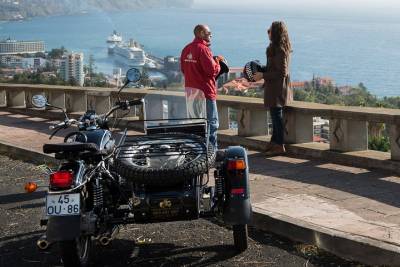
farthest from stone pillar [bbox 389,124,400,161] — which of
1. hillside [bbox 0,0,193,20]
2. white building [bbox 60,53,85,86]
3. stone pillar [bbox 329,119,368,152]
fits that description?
hillside [bbox 0,0,193,20]

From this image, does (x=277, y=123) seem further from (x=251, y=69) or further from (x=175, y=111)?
(x=175, y=111)

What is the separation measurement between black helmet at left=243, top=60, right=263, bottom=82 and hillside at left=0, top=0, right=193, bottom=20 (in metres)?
27.4

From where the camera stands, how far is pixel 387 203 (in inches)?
269

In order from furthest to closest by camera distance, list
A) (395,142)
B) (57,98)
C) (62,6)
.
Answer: (62,6), (57,98), (395,142)

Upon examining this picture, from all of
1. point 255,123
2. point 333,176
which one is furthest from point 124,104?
point 255,123

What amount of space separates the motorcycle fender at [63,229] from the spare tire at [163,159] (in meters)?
0.52

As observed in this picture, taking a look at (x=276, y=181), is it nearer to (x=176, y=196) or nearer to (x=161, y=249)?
(x=161, y=249)

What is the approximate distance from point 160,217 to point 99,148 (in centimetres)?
78

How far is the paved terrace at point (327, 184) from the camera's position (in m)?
5.72

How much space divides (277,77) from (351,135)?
A: 1.30 meters

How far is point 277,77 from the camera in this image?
31.6ft

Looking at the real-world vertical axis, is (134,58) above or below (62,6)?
below

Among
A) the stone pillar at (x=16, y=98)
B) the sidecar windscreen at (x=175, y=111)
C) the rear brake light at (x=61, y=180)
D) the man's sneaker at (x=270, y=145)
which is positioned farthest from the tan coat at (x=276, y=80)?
the stone pillar at (x=16, y=98)

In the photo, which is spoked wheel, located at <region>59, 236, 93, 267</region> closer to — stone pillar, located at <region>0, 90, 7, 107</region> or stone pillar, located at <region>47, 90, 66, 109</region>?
stone pillar, located at <region>47, 90, 66, 109</region>
